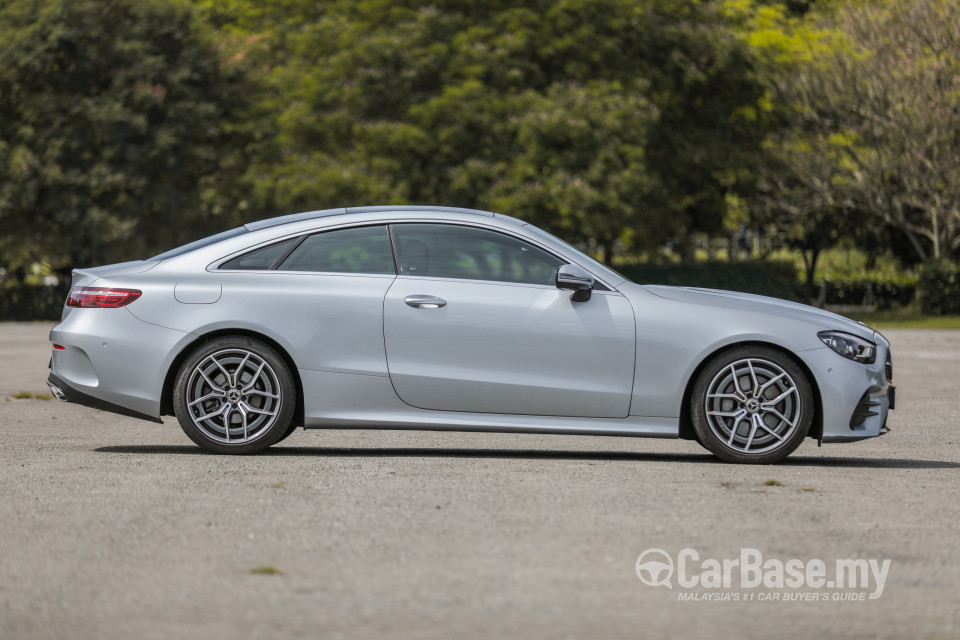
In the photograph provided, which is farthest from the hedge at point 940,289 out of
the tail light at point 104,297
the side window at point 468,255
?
the tail light at point 104,297

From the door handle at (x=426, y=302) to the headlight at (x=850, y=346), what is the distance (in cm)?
226

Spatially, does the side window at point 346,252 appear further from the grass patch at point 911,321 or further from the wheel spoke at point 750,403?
the grass patch at point 911,321

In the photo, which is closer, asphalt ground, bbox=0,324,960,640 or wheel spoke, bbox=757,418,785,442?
asphalt ground, bbox=0,324,960,640

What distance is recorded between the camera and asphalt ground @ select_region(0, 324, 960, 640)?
4680mm

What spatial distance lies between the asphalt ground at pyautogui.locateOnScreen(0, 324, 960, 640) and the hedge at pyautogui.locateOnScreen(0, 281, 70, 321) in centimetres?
3018

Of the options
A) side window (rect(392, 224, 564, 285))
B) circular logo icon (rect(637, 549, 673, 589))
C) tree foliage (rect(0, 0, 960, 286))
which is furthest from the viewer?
tree foliage (rect(0, 0, 960, 286))

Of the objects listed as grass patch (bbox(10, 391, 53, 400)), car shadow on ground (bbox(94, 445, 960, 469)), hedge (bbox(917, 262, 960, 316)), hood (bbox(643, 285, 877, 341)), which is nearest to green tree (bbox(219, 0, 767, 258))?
hedge (bbox(917, 262, 960, 316))

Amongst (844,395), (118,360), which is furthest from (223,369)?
(844,395)

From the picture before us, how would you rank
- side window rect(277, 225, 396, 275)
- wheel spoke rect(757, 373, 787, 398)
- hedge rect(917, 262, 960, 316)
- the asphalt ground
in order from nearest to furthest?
the asphalt ground, wheel spoke rect(757, 373, 787, 398), side window rect(277, 225, 396, 275), hedge rect(917, 262, 960, 316)

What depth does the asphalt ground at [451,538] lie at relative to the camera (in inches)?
184

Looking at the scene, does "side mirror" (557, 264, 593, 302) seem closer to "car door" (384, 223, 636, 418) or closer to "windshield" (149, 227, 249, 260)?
"car door" (384, 223, 636, 418)

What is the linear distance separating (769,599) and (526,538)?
123cm

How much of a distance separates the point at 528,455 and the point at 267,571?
3962 mm

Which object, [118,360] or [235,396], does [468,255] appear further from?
[118,360]
